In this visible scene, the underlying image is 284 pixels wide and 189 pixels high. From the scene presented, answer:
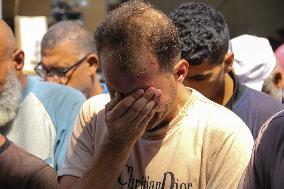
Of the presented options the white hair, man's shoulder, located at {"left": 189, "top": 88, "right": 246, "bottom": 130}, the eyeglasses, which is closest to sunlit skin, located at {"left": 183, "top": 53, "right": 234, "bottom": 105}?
man's shoulder, located at {"left": 189, "top": 88, "right": 246, "bottom": 130}

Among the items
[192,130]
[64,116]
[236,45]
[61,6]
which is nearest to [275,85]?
[236,45]

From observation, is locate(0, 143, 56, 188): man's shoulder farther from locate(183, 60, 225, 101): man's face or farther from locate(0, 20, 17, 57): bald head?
locate(0, 20, 17, 57): bald head

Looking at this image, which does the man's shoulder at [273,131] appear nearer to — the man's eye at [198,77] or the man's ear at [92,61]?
the man's eye at [198,77]

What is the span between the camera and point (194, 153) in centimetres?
211

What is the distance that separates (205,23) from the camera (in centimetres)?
302

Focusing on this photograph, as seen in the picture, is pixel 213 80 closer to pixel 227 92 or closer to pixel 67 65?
pixel 227 92

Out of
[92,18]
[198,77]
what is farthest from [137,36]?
[92,18]

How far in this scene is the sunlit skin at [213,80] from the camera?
293 cm

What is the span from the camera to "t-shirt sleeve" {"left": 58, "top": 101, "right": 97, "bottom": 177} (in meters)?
2.27

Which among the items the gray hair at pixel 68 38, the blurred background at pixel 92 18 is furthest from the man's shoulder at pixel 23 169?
the gray hair at pixel 68 38

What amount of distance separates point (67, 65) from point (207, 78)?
1.74 m

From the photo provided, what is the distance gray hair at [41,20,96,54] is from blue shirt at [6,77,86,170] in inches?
39.2

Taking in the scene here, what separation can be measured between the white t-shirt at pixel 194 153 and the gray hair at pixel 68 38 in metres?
2.38

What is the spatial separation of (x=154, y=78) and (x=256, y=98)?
3.82ft
